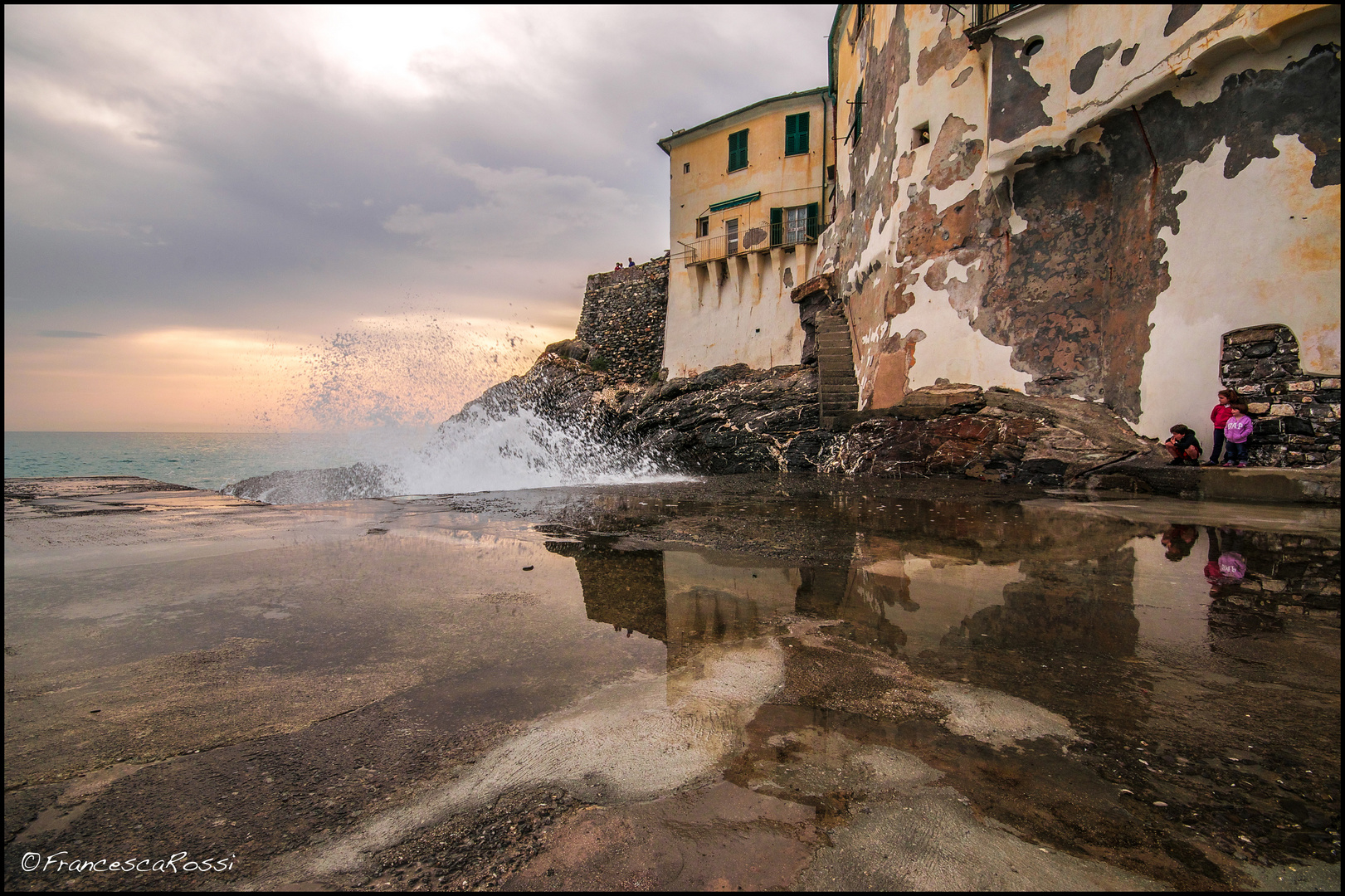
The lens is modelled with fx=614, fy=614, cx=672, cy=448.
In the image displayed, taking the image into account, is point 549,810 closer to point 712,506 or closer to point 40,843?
point 40,843

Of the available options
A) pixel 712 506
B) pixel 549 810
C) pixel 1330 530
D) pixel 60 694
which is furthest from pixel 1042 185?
pixel 60 694

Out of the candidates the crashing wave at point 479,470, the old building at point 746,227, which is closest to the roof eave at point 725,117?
the old building at point 746,227

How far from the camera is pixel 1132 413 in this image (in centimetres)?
840

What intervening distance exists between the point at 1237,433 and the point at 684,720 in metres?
8.37

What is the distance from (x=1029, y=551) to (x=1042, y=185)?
7.94 meters

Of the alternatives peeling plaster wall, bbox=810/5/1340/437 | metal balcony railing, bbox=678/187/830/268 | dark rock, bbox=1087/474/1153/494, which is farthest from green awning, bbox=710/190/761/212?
dark rock, bbox=1087/474/1153/494

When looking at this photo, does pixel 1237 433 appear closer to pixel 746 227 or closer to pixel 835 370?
pixel 835 370

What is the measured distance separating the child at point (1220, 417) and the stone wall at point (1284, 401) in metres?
0.13

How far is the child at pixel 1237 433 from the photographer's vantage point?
23.0 ft

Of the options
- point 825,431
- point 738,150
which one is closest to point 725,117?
point 738,150

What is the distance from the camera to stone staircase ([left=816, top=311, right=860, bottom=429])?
13.3 metres

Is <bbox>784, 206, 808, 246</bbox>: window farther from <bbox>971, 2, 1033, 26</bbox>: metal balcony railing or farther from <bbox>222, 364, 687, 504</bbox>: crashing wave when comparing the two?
<bbox>971, 2, 1033, 26</bbox>: metal balcony railing

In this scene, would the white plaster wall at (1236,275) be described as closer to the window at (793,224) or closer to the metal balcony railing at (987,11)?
the metal balcony railing at (987,11)

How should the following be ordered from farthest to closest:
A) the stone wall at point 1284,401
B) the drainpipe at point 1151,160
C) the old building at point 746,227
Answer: the old building at point 746,227
the drainpipe at point 1151,160
the stone wall at point 1284,401
